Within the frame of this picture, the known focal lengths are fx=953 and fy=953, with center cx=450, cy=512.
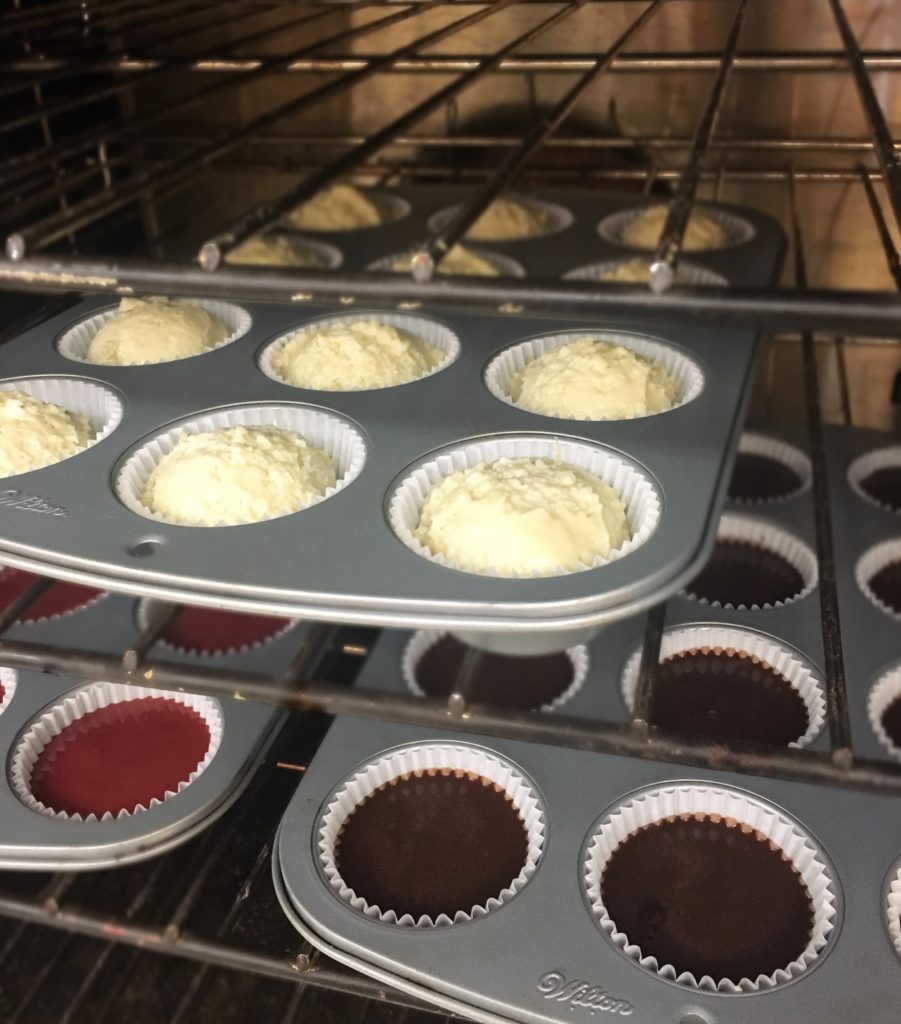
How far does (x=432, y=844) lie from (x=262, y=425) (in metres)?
0.63

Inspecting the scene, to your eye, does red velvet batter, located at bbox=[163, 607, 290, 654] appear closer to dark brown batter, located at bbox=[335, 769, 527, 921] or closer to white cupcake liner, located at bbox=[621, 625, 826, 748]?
dark brown batter, located at bbox=[335, 769, 527, 921]

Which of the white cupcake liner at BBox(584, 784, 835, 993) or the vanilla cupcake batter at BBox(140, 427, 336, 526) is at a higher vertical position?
the vanilla cupcake batter at BBox(140, 427, 336, 526)

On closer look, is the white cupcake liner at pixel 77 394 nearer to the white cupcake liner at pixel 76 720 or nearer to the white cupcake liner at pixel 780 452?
the white cupcake liner at pixel 76 720

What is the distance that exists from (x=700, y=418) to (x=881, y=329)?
0.54 meters

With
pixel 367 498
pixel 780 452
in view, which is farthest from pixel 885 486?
pixel 367 498

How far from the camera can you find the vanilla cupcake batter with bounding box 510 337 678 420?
136 cm

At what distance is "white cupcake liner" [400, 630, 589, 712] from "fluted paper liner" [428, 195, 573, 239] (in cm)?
77

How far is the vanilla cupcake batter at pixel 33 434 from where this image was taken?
1267 mm

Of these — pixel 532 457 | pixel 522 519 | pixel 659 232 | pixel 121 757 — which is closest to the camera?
pixel 522 519

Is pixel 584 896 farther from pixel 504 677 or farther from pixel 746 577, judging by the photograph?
pixel 746 577

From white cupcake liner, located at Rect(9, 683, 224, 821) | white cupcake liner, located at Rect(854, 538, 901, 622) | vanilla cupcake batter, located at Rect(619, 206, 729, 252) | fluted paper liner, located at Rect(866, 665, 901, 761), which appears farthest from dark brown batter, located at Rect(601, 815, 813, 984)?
vanilla cupcake batter, located at Rect(619, 206, 729, 252)

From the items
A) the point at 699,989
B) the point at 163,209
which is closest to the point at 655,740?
the point at 699,989

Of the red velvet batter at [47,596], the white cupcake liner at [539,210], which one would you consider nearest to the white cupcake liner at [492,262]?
the white cupcake liner at [539,210]

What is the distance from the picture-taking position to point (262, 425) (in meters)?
1.37
